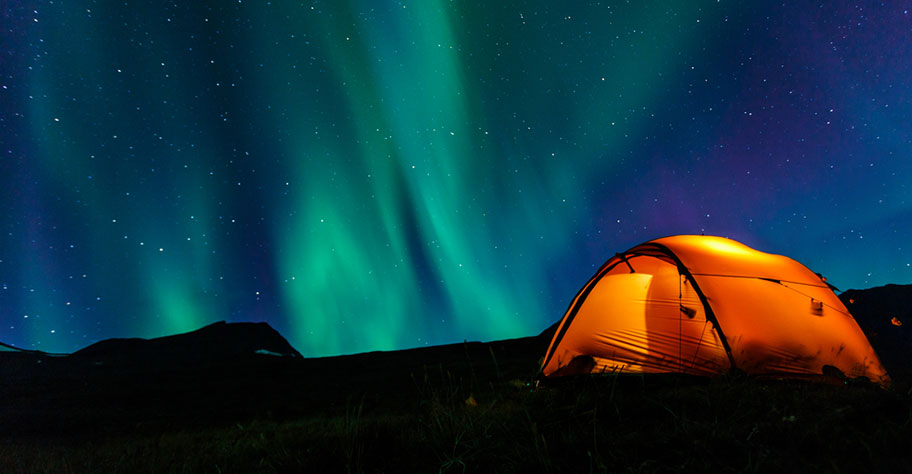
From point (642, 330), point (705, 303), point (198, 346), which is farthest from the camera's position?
point (198, 346)

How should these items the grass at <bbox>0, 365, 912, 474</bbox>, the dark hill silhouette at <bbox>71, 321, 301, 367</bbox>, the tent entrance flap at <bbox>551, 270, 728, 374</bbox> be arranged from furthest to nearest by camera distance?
the dark hill silhouette at <bbox>71, 321, 301, 367</bbox> → the tent entrance flap at <bbox>551, 270, 728, 374</bbox> → the grass at <bbox>0, 365, 912, 474</bbox>

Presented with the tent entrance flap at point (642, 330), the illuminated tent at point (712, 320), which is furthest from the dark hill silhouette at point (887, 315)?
the tent entrance flap at point (642, 330)

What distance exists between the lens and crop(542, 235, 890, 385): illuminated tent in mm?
5996

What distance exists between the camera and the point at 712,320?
246 inches

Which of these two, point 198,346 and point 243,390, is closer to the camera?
point 243,390

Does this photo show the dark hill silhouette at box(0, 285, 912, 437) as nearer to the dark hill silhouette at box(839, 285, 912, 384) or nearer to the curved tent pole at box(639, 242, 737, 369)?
the dark hill silhouette at box(839, 285, 912, 384)

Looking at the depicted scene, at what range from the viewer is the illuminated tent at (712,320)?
600 cm

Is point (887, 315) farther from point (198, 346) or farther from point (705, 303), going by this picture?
point (198, 346)

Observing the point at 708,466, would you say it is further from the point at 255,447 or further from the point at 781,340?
the point at 781,340

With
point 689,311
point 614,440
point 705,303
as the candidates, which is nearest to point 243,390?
point 689,311

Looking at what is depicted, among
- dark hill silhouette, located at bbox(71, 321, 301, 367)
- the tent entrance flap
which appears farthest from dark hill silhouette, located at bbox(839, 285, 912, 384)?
dark hill silhouette, located at bbox(71, 321, 301, 367)

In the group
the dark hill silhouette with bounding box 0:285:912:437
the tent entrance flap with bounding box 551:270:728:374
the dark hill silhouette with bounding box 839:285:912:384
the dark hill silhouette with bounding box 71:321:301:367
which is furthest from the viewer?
the dark hill silhouette with bounding box 71:321:301:367

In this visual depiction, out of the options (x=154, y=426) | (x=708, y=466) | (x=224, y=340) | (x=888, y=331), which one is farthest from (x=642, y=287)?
(x=224, y=340)

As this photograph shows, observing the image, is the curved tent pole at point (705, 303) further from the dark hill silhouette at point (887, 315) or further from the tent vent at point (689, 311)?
the dark hill silhouette at point (887, 315)
